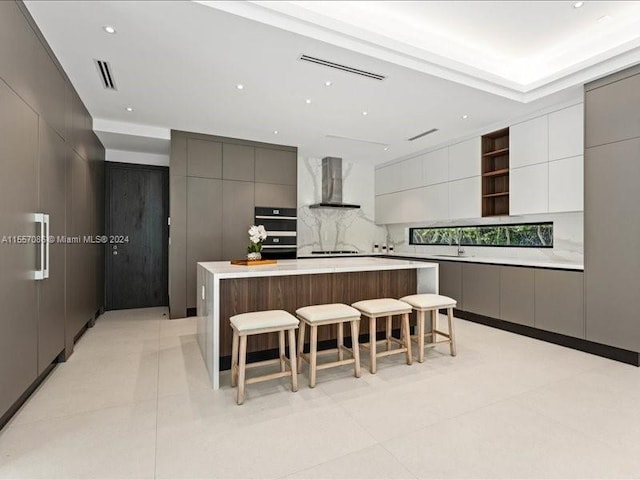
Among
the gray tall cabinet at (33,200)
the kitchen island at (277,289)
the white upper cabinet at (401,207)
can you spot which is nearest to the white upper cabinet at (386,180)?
the white upper cabinet at (401,207)

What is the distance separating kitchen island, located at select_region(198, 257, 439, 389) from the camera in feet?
8.91

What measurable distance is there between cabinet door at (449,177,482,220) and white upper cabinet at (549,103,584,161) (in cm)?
107

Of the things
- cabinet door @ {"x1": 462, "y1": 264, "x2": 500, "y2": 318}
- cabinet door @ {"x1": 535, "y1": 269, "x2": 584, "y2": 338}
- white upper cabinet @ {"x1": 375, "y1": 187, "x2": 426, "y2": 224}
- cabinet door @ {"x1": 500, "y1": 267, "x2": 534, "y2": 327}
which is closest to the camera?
cabinet door @ {"x1": 535, "y1": 269, "x2": 584, "y2": 338}

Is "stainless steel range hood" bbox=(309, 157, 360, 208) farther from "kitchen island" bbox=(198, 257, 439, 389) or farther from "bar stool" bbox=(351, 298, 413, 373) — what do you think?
"bar stool" bbox=(351, 298, 413, 373)

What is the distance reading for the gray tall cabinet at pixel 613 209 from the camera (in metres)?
3.07

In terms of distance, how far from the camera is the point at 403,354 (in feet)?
11.3

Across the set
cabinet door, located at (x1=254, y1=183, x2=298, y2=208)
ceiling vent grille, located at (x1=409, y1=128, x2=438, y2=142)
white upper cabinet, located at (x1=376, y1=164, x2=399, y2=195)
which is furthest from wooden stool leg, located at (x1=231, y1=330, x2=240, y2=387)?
white upper cabinet, located at (x1=376, y1=164, x2=399, y2=195)

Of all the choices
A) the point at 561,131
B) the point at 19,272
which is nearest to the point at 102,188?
the point at 19,272

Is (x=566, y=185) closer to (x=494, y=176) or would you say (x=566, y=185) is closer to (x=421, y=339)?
(x=494, y=176)

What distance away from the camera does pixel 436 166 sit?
18.5ft

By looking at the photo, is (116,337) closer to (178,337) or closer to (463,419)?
(178,337)

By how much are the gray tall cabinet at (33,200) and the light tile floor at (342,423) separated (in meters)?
0.33

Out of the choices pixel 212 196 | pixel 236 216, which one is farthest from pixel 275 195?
pixel 212 196

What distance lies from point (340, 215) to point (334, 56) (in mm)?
4195
